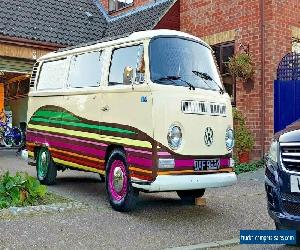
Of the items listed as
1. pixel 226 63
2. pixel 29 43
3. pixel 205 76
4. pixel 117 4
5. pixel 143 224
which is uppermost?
pixel 117 4

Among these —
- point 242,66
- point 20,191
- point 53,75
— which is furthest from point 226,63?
point 20,191

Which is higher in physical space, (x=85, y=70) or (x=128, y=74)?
(x=85, y=70)

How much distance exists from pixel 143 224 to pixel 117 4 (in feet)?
43.6

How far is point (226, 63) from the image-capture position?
13.7 meters

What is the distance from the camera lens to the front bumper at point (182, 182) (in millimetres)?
6465

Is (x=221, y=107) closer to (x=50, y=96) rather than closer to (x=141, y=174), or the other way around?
(x=141, y=174)

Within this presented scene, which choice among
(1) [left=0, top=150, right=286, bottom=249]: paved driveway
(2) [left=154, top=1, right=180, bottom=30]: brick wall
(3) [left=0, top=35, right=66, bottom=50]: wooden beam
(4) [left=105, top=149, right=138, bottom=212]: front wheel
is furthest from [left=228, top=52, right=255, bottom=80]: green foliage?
(4) [left=105, top=149, right=138, bottom=212]: front wheel

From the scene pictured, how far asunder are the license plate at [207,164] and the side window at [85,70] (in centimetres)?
209

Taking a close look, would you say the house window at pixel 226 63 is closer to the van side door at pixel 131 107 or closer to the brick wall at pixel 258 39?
the brick wall at pixel 258 39

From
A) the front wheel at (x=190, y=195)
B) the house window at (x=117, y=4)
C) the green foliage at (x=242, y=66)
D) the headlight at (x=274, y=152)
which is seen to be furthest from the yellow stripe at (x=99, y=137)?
the house window at (x=117, y=4)

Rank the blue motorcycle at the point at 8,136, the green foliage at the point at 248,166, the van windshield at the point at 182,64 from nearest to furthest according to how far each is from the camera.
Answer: the van windshield at the point at 182,64 → the green foliage at the point at 248,166 → the blue motorcycle at the point at 8,136

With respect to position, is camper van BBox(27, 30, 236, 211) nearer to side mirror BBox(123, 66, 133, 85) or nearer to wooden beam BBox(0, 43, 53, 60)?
side mirror BBox(123, 66, 133, 85)

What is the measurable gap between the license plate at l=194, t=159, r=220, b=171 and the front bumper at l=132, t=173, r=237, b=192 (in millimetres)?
113

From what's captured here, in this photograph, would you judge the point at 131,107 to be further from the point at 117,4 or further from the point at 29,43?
the point at 117,4
